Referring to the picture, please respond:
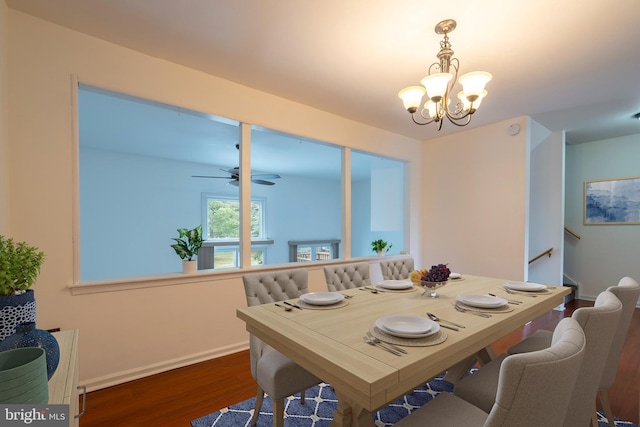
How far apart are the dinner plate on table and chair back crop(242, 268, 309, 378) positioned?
85cm

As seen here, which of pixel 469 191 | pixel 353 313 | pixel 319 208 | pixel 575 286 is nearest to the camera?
pixel 353 313

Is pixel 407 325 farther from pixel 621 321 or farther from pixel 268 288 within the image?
pixel 621 321

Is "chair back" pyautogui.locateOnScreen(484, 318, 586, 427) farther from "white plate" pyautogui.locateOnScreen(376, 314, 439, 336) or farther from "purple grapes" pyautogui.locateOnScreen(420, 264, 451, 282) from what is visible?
"purple grapes" pyautogui.locateOnScreen(420, 264, 451, 282)

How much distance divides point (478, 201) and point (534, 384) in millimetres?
3792

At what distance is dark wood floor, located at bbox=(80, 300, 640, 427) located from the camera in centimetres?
184

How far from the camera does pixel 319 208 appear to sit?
784 centimetres

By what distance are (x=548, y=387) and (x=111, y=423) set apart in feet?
7.56

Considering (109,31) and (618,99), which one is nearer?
(109,31)

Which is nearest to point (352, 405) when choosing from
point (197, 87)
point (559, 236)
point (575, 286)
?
point (197, 87)

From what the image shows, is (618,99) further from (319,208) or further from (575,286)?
(319,208)

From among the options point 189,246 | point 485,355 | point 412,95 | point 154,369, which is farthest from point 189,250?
point 485,355

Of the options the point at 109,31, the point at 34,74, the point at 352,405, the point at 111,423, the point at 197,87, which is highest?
the point at 109,31

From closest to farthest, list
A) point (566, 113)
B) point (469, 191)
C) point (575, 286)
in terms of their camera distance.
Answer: point (566, 113)
point (469, 191)
point (575, 286)

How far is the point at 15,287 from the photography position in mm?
1039
